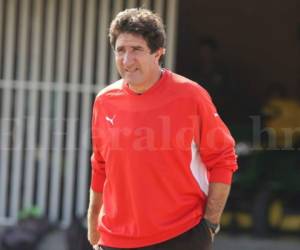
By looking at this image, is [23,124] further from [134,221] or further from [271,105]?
[134,221]

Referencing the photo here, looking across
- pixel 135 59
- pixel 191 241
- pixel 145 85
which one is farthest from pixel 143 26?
pixel 191 241

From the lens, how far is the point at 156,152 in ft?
10.5

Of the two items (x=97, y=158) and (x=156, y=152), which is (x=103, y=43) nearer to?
(x=97, y=158)

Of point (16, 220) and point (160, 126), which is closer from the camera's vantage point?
point (160, 126)

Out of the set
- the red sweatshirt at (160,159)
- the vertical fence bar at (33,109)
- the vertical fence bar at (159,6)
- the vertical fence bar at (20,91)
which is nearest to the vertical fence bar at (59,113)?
the vertical fence bar at (33,109)

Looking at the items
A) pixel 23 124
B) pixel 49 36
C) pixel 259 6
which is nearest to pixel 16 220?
pixel 23 124

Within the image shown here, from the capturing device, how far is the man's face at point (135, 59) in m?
3.21

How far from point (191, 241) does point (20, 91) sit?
348 centimetres

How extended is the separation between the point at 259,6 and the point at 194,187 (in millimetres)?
7491

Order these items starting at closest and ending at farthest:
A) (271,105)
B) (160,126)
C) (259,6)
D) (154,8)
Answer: (160,126) → (154,8) → (271,105) → (259,6)

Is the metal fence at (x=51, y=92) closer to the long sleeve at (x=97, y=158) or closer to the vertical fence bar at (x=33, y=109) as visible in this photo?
the vertical fence bar at (x=33, y=109)

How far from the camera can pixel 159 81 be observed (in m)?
3.29

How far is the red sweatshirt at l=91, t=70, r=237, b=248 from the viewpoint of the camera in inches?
126

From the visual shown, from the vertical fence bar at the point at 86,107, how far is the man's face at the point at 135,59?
3.12 m
